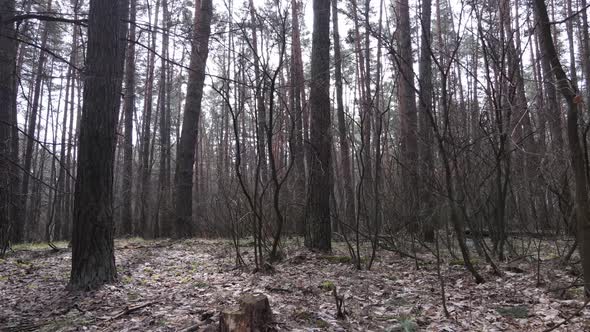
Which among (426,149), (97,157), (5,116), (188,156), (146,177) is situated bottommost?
(97,157)

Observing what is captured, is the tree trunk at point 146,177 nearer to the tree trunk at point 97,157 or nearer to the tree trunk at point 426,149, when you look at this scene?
the tree trunk at point 97,157

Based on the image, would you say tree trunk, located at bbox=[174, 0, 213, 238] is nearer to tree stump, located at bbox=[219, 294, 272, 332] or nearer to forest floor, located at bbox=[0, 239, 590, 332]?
forest floor, located at bbox=[0, 239, 590, 332]

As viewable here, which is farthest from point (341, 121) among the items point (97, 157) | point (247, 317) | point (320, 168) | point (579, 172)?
point (247, 317)

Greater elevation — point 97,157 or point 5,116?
point 5,116

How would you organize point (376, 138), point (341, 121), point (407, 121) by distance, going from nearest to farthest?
point (376, 138)
point (407, 121)
point (341, 121)

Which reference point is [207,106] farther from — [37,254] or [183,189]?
[37,254]

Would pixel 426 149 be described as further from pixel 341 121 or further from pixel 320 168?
pixel 341 121

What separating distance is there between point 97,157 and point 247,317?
2.61 metres

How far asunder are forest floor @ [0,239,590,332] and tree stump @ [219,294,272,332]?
0.88 ft

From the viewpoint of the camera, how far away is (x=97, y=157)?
14.2 ft

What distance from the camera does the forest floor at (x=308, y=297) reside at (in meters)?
3.17

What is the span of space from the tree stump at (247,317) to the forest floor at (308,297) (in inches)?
10.5

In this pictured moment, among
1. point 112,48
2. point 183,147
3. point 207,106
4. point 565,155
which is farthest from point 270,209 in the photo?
point 207,106

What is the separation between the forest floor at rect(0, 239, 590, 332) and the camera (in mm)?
3166
